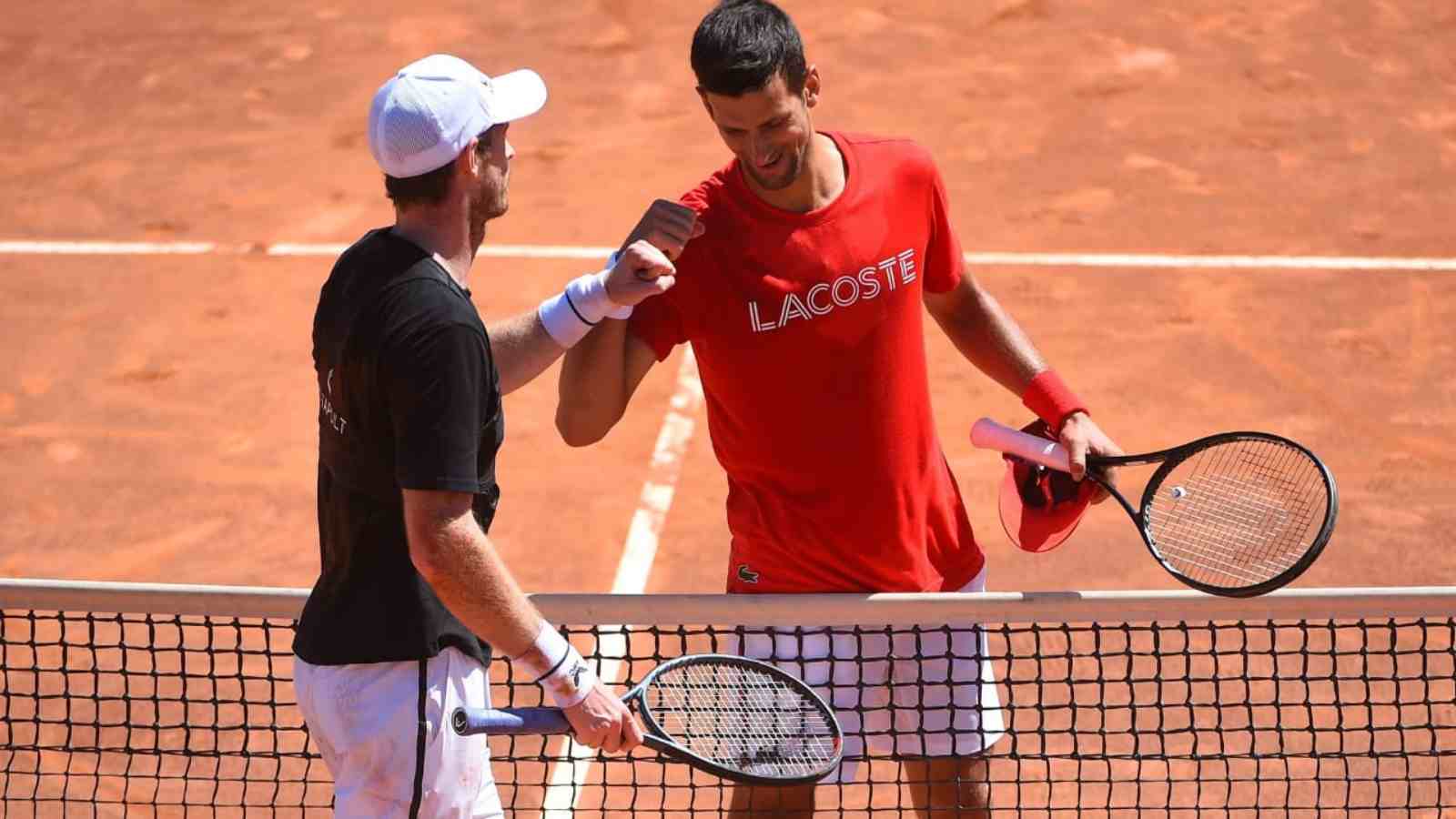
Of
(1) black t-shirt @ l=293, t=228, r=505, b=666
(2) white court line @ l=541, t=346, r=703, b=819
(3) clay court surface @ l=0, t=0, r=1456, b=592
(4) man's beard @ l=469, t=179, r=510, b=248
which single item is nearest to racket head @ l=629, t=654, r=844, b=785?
(1) black t-shirt @ l=293, t=228, r=505, b=666

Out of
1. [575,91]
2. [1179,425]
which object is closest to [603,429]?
[1179,425]

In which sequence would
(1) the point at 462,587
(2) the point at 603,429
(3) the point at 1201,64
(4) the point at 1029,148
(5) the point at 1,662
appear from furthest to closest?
(3) the point at 1201,64
(4) the point at 1029,148
(5) the point at 1,662
(2) the point at 603,429
(1) the point at 462,587

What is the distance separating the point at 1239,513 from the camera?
149 inches

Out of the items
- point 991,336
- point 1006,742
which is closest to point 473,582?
point 991,336

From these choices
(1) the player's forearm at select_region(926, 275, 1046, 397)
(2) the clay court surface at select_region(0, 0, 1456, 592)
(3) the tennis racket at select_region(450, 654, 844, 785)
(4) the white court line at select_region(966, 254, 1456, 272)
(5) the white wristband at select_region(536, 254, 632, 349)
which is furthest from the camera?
(4) the white court line at select_region(966, 254, 1456, 272)

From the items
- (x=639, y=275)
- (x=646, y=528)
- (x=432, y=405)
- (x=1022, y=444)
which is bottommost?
(x=646, y=528)

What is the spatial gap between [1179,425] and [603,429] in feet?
13.4

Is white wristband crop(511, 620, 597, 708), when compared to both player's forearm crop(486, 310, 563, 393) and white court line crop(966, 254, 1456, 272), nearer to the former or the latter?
player's forearm crop(486, 310, 563, 393)

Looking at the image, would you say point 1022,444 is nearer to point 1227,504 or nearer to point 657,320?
point 1227,504

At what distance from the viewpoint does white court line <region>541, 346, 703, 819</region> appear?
5266 millimetres

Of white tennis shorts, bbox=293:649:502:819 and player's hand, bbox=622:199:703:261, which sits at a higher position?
player's hand, bbox=622:199:703:261

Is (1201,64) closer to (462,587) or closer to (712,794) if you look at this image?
(712,794)

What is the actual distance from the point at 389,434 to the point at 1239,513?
189 centimetres

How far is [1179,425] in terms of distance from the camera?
7.14 m
